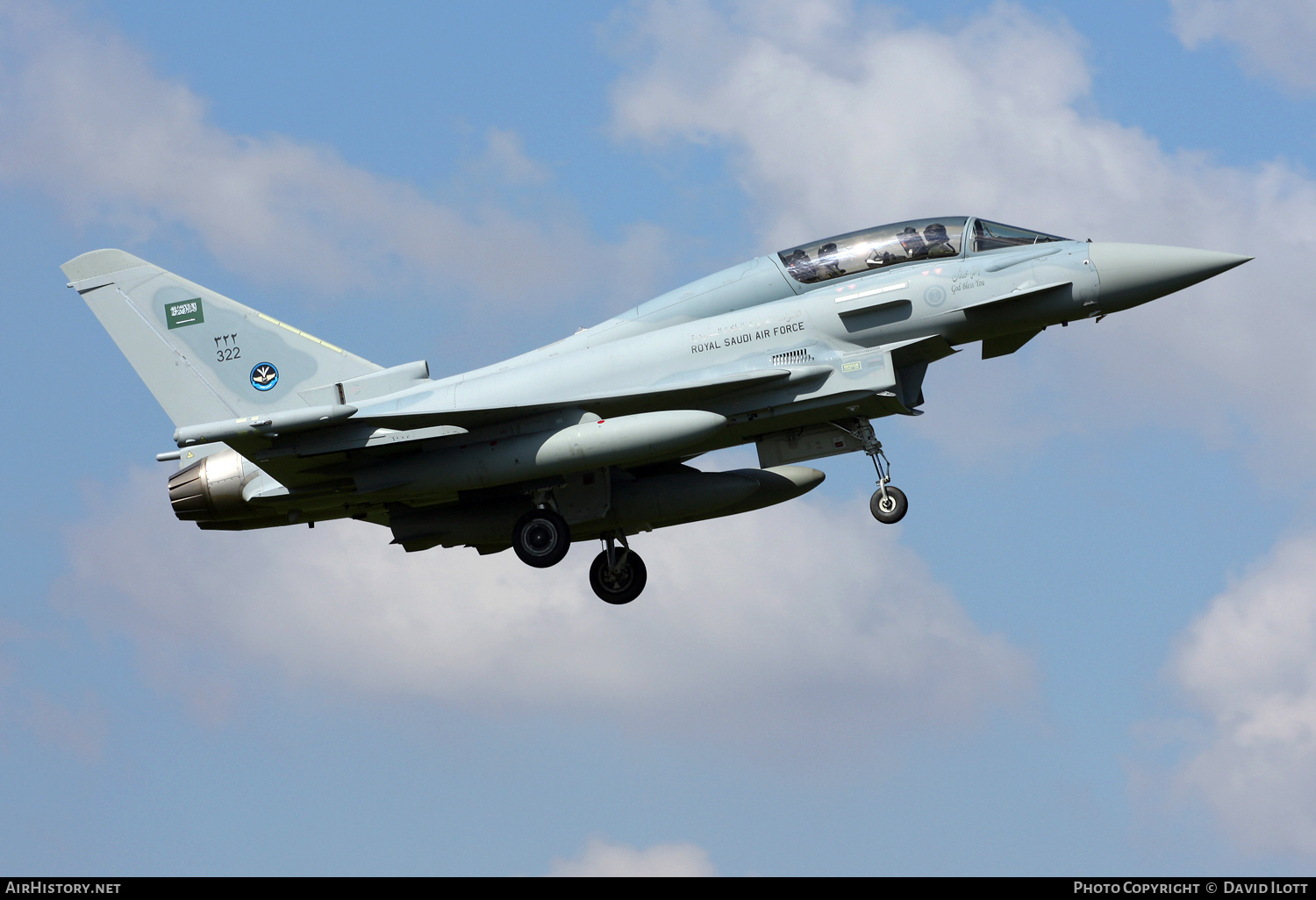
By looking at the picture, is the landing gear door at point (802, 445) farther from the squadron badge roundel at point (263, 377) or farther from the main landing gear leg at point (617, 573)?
the squadron badge roundel at point (263, 377)

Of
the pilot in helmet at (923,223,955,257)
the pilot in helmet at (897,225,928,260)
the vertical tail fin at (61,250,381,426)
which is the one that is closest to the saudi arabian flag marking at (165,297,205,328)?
the vertical tail fin at (61,250,381,426)

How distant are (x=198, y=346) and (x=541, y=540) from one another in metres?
5.48

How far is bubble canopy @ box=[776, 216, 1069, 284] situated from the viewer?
19016 millimetres

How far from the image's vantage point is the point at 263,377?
20.8 metres

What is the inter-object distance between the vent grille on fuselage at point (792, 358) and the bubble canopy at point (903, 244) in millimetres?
950

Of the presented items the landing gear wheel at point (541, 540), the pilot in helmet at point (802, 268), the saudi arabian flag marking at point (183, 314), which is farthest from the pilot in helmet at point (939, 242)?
the saudi arabian flag marking at point (183, 314)

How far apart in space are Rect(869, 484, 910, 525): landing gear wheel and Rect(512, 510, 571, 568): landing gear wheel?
13.5ft

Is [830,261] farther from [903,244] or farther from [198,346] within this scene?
[198,346]

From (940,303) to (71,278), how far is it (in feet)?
38.8

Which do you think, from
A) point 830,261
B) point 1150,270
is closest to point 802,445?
point 830,261

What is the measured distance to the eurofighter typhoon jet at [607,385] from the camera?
18703 mm

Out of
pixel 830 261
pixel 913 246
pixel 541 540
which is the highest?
pixel 913 246
